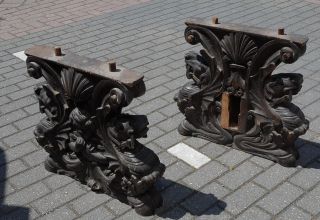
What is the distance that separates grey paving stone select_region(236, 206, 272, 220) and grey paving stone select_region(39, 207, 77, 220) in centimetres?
144

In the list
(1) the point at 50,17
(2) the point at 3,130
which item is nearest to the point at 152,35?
(1) the point at 50,17

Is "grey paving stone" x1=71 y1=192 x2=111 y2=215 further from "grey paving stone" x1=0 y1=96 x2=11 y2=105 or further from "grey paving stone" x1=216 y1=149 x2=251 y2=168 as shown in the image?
"grey paving stone" x1=0 y1=96 x2=11 y2=105

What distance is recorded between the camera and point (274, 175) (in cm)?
438

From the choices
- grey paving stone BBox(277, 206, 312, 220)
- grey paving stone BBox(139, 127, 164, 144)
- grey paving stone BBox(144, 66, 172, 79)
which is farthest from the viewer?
grey paving stone BBox(144, 66, 172, 79)

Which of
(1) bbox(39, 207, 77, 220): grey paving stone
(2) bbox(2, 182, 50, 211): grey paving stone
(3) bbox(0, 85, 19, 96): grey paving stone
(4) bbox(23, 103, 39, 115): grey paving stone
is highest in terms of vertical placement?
(3) bbox(0, 85, 19, 96): grey paving stone

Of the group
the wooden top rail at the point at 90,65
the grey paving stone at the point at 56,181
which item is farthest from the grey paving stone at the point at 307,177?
the grey paving stone at the point at 56,181

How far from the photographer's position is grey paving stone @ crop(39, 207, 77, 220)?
395 cm

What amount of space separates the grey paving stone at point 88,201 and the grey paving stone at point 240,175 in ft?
3.67

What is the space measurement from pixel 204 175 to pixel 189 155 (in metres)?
0.36

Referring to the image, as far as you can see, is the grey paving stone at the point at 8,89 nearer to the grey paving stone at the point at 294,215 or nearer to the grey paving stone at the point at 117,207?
the grey paving stone at the point at 117,207

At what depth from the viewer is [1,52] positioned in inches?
293

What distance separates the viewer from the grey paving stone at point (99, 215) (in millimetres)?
3930

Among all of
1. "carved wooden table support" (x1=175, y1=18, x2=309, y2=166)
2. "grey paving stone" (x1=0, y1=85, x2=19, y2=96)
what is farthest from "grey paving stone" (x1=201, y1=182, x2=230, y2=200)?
"grey paving stone" (x1=0, y1=85, x2=19, y2=96)

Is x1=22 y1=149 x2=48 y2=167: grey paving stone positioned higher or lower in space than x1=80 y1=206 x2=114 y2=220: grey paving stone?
higher
